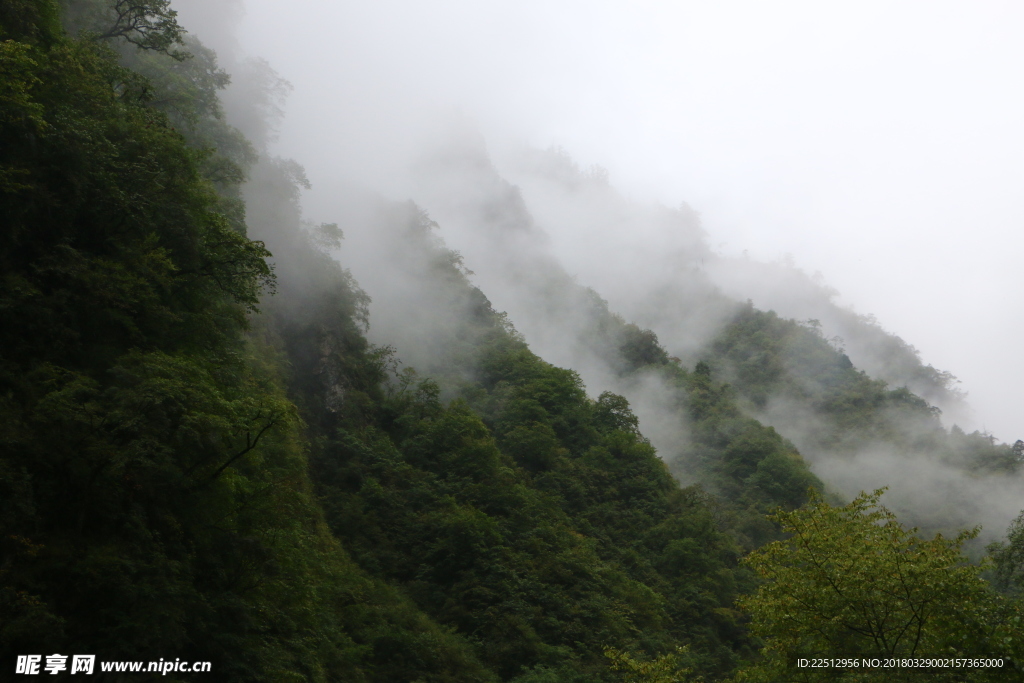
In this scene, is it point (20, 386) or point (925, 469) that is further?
point (925, 469)

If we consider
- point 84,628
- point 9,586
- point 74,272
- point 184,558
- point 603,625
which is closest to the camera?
point 9,586

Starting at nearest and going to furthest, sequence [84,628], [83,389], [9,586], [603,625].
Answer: [9,586]
[84,628]
[83,389]
[603,625]

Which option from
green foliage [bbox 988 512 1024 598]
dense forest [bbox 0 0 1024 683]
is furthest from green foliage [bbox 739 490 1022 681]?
green foliage [bbox 988 512 1024 598]

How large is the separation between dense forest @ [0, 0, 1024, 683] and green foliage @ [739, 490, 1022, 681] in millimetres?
69

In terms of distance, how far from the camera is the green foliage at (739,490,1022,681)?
12.4 metres

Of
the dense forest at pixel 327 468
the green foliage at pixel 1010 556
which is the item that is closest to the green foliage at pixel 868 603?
Answer: the dense forest at pixel 327 468

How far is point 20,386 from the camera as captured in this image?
11867mm

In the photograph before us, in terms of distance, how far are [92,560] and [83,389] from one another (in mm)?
2780

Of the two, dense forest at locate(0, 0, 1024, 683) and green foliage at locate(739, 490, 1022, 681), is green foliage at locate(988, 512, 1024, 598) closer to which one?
dense forest at locate(0, 0, 1024, 683)

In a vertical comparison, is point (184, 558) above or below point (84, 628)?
above

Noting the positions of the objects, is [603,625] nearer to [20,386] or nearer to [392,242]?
[20,386]

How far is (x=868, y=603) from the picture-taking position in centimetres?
1404

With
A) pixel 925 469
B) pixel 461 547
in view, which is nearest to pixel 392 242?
pixel 461 547

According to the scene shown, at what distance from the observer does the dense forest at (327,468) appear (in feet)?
37.4
